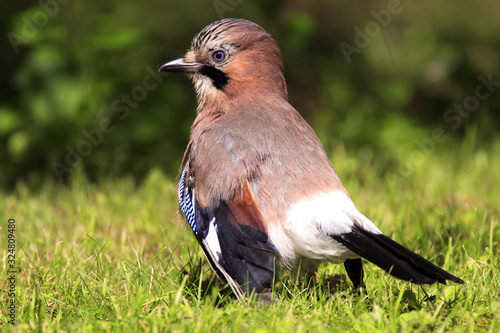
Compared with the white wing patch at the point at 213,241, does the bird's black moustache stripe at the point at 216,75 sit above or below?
above

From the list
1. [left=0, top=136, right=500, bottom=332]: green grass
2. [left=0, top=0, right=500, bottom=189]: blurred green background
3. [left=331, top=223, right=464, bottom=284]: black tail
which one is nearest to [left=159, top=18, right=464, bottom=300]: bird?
[left=331, top=223, right=464, bottom=284]: black tail

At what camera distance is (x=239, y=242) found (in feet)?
10.0

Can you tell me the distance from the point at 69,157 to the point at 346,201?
11.0ft

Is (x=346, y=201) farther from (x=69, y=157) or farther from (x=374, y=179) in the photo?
(x=69, y=157)

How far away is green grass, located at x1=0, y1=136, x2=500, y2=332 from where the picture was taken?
9.27ft

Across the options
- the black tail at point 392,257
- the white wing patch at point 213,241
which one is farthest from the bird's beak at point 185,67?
the black tail at point 392,257

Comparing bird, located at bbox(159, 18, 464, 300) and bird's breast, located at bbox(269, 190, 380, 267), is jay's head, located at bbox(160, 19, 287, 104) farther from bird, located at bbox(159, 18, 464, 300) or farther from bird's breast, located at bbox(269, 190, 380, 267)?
bird's breast, located at bbox(269, 190, 380, 267)

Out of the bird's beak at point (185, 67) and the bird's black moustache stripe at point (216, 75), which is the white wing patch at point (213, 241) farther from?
the bird's beak at point (185, 67)

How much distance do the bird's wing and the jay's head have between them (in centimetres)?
79

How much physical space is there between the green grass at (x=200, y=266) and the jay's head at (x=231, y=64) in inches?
32.2

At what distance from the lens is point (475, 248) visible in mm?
3666

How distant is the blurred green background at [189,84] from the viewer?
557cm

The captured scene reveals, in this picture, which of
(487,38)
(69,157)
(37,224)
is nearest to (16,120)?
(69,157)

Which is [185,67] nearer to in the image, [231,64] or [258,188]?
[231,64]
